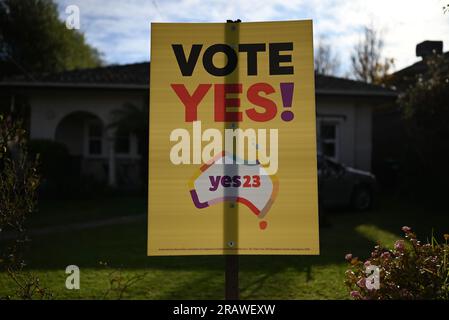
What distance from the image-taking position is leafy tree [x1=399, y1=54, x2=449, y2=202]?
39.0ft

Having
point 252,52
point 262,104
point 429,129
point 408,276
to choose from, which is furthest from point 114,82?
point 408,276

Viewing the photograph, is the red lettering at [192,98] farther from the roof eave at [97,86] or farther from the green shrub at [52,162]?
the roof eave at [97,86]

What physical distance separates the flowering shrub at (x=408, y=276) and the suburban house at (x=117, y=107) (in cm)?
1305

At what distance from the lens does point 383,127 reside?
67.4 ft

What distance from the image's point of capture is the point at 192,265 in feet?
22.3

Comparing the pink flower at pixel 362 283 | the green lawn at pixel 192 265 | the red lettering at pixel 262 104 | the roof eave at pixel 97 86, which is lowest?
the green lawn at pixel 192 265

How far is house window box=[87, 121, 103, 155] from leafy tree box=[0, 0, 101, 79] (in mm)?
7196

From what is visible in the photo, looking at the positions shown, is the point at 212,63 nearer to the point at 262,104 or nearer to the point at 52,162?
the point at 262,104

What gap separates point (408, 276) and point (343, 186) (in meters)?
9.35

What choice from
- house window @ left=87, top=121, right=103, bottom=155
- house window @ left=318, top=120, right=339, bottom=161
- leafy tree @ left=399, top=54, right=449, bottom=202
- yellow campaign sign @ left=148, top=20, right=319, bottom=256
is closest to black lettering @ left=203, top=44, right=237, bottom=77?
yellow campaign sign @ left=148, top=20, right=319, bottom=256

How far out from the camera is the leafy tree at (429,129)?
11891 mm

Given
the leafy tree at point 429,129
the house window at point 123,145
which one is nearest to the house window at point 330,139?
the leafy tree at point 429,129

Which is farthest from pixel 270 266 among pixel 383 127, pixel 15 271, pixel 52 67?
pixel 52 67

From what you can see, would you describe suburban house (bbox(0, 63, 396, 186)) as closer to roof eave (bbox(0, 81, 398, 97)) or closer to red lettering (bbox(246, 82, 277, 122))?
roof eave (bbox(0, 81, 398, 97))
